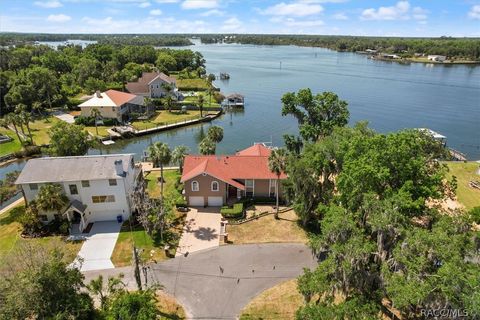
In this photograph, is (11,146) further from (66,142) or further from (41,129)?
(66,142)

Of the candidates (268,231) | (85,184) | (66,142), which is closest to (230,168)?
Answer: (268,231)

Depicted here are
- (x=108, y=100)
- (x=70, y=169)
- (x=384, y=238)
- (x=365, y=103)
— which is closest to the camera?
(x=384, y=238)

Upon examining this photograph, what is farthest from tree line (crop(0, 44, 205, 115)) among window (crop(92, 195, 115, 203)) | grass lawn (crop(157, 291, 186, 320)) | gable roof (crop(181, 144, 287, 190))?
grass lawn (crop(157, 291, 186, 320))

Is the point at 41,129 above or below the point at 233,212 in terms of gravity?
above

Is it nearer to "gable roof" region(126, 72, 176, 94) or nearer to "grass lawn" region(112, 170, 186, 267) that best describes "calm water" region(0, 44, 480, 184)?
"gable roof" region(126, 72, 176, 94)

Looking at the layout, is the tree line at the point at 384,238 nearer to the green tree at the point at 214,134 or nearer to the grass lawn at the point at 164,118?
→ the green tree at the point at 214,134

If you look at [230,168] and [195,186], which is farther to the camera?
[230,168]
